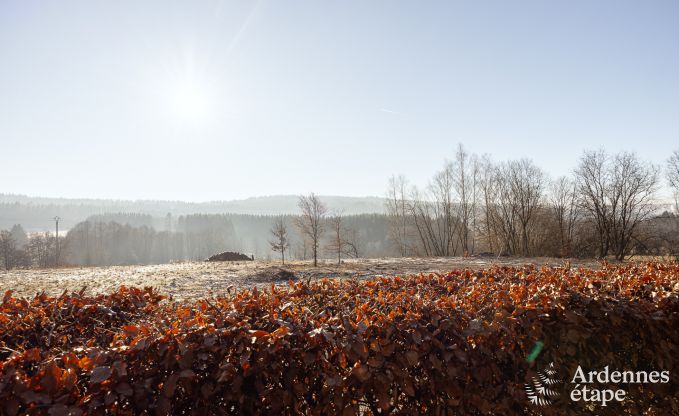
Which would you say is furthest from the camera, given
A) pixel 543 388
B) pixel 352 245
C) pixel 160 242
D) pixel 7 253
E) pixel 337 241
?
pixel 160 242

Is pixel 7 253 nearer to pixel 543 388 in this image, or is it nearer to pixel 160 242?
pixel 160 242

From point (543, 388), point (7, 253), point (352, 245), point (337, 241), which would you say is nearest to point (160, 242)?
point (7, 253)

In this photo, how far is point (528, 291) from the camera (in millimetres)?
3457

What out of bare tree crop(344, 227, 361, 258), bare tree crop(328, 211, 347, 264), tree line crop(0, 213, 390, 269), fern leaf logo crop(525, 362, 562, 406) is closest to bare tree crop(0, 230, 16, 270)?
tree line crop(0, 213, 390, 269)

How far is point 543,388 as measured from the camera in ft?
9.39

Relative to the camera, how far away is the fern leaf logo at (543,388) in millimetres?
2807

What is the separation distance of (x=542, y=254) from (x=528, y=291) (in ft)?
107

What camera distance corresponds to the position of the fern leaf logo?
110 inches

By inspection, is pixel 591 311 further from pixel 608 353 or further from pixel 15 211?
pixel 15 211

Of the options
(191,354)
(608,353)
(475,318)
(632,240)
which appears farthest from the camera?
(632,240)

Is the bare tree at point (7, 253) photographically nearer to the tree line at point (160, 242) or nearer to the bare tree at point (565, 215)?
the tree line at point (160, 242)

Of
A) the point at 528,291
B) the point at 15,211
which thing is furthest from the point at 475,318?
the point at 15,211

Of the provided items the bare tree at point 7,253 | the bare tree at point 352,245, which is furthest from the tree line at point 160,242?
the bare tree at point 7,253

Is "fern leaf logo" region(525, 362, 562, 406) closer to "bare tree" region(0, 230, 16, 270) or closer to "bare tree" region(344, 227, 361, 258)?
"bare tree" region(344, 227, 361, 258)
